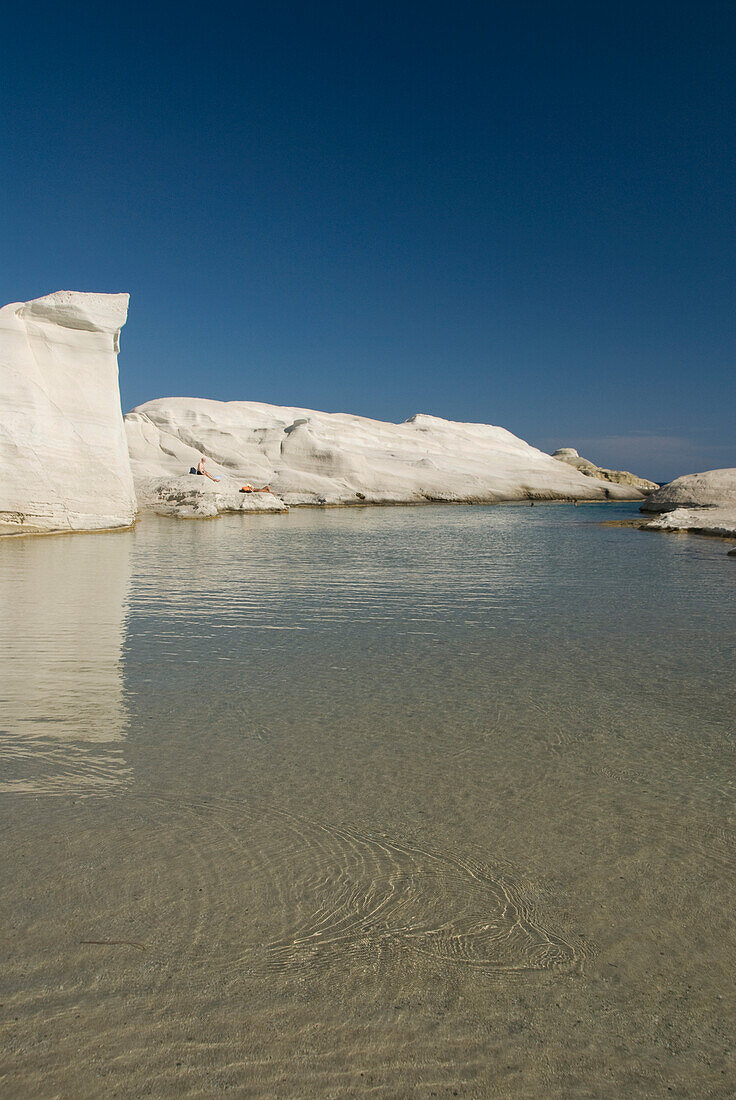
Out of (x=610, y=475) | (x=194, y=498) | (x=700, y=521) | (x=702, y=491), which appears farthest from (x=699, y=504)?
(x=610, y=475)

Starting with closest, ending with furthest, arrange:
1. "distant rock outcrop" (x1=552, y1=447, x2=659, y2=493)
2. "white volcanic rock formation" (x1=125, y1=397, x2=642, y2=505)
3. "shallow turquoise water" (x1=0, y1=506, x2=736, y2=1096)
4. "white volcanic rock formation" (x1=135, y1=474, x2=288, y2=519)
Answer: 1. "shallow turquoise water" (x1=0, y1=506, x2=736, y2=1096)
2. "white volcanic rock formation" (x1=135, y1=474, x2=288, y2=519)
3. "white volcanic rock formation" (x1=125, y1=397, x2=642, y2=505)
4. "distant rock outcrop" (x1=552, y1=447, x2=659, y2=493)

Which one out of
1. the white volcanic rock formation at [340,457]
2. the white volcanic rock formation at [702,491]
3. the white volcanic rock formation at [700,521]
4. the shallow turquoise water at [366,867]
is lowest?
the shallow turquoise water at [366,867]

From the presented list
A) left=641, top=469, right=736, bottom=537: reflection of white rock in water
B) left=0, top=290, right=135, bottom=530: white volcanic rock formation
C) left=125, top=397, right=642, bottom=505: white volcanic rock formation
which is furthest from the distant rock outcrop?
left=0, top=290, right=135, bottom=530: white volcanic rock formation

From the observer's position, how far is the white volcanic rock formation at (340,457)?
44688 mm

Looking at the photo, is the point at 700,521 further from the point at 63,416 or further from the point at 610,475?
the point at 610,475

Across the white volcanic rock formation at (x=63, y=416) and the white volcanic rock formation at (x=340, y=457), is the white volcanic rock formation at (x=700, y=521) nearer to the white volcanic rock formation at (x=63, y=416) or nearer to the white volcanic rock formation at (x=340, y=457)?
the white volcanic rock formation at (x=63, y=416)

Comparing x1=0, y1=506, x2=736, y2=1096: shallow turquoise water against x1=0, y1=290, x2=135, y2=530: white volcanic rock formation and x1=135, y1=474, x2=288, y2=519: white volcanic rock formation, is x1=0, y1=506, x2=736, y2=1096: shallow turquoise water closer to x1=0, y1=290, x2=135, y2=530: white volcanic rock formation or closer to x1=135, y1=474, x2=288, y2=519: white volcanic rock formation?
x1=0, y1=290, x2=135, y2=530: white volcanic rock formation

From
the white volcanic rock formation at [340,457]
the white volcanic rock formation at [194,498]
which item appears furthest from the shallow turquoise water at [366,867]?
the white volcanic rock formation at [340,457]

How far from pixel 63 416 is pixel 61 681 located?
50.1 ft

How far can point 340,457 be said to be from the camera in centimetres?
4775

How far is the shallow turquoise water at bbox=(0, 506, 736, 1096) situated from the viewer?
1.76 metres

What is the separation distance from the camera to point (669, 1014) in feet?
6.15

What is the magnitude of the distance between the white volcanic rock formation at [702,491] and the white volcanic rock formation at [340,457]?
20942 millimetres

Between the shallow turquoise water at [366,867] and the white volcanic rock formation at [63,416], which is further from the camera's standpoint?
the white volcanic rock formation at [63,416]
